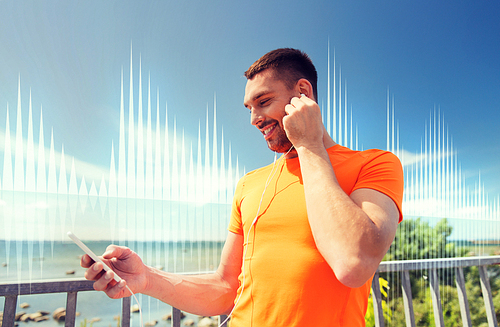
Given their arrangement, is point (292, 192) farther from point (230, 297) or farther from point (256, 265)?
point (230, 297)

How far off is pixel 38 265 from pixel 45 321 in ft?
31.0

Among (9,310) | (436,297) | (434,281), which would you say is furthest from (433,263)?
(9,310)

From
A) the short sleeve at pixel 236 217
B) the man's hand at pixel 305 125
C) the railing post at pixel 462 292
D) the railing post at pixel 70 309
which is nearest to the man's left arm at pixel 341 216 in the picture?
the man's hand at pixel 305 125

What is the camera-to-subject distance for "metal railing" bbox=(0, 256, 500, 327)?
1.40 metres

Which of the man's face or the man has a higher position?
the man's face

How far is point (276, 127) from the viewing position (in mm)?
983

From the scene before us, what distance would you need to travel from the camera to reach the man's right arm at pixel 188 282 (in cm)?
92

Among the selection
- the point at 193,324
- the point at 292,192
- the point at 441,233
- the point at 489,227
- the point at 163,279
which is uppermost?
the point at 292,192

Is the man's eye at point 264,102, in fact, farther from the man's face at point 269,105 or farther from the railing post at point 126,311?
the railing post at point 126,311

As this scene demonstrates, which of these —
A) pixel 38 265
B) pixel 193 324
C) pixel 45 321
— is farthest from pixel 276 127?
pixel 38 265

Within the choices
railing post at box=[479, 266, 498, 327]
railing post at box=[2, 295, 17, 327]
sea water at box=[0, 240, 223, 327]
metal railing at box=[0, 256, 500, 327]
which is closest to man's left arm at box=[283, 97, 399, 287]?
metal railing at box=[0, 256, 500, 327]

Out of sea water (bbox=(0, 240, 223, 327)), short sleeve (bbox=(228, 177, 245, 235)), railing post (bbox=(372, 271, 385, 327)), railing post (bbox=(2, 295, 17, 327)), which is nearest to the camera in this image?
short sleeve (bbox=(228, 177, 245, 235))

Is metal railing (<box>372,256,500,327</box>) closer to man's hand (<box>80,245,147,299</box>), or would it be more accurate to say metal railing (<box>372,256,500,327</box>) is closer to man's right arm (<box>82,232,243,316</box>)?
man's right arm (<box>82,232,243,316</box>)

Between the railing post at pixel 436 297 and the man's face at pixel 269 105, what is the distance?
1.93 meters
